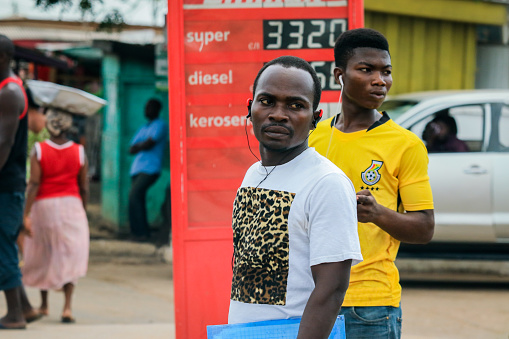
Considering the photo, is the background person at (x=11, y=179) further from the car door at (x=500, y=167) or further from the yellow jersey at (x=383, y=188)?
the car door at (x=500, y=167)

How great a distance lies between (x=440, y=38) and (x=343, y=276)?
28.8 ft

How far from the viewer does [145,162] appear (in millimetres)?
9898

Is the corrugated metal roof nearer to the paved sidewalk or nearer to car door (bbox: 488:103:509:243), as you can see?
car door (bbox: 488:103:509:243)

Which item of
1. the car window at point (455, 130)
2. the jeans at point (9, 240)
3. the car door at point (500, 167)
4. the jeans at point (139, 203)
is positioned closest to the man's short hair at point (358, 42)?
the jeans at point (9, 240)

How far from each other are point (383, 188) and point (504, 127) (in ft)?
16.6

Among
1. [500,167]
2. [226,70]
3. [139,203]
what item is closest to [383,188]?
[226,70]

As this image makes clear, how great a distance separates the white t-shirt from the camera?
1.94 m

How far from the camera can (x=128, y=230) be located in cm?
1084

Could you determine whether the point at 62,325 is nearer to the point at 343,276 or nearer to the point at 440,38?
the point at 343,276

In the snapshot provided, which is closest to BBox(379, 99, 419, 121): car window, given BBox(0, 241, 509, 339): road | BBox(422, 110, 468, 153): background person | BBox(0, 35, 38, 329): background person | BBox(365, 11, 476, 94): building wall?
BBox(422, 110, 468, 153): background person

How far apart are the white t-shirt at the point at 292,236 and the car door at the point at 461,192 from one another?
535 cm

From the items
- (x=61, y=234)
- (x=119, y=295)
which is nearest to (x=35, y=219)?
(x=61, y=234)

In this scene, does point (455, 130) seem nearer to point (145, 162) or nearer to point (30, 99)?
point (30, 99)

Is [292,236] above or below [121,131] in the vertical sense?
below
